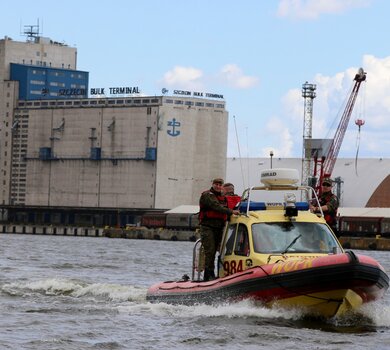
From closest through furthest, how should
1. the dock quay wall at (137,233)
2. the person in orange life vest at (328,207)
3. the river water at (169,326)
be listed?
the river water at (169,326) → the person in orange life vest at (328,207) → the dock quay wall at (137,233)

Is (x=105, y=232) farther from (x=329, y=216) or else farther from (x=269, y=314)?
(x=269, y=314)

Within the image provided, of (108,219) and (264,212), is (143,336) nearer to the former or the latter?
(264,212)

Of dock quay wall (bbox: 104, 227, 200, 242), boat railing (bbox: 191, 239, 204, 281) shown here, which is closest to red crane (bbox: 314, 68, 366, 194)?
dock quay wall (bbox: 104, 227, 200, 242)

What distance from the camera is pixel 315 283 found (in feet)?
75.4

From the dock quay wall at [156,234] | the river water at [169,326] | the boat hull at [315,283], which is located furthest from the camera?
the dock quay wall at [156,234]

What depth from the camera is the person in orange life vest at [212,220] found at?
25594mm

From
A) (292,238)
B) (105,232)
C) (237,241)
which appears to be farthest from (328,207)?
(105,232)

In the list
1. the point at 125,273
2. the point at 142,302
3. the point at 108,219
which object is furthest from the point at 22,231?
the point at 142,302

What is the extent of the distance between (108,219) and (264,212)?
6849 inches

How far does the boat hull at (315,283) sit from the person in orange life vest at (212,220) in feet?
5.50

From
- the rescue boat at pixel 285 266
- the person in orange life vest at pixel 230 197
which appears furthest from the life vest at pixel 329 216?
the person in orange life vest at pixel 230 197

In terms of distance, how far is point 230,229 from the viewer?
25766 millimetres

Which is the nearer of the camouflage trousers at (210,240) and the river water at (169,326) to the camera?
the river water at (169,326)

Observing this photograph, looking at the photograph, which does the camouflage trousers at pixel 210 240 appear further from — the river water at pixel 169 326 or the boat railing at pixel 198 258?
the river water at pixel 169 326
